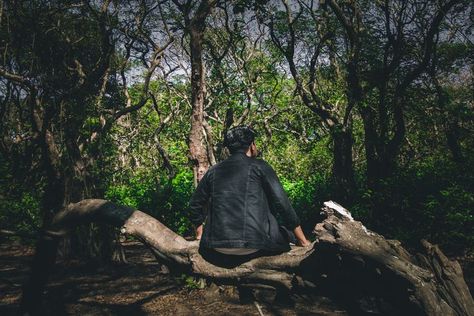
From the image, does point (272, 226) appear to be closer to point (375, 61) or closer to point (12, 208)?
point (12, 208)

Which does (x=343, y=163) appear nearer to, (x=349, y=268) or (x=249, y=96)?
(x=249, y=96)

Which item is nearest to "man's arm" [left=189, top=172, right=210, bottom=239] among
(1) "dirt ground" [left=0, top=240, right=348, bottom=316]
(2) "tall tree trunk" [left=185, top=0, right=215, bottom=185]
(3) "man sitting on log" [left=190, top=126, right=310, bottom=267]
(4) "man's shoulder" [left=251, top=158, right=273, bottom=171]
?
(3) "man sitting on log" [left=190, top=126, right=310, bottom=267]

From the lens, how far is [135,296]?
756 centimetres

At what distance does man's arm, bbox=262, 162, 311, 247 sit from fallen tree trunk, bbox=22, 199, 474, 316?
16 centimetres

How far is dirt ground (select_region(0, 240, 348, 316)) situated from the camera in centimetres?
654

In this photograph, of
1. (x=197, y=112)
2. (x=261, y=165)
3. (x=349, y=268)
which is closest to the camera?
(x=349, y=268)

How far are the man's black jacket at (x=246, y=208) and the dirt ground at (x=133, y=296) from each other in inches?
94.2

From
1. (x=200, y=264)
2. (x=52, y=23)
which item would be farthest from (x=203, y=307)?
(x=52, y=23)

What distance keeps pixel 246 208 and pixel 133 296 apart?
5.21 metres

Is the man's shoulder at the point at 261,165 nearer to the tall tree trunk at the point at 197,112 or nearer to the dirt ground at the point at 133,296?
the dirt ground at the point at 133,296

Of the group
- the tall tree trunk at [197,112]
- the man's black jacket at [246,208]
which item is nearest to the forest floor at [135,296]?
the tall tree trunk at [197,112]

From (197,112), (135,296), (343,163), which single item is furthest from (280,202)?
(343,163)

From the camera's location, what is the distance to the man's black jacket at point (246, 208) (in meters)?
3.25

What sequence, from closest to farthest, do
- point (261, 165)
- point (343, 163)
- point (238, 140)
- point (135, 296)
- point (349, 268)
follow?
1. point (349, 268)
2. point (261, 165)
3. point (238, 140)
4. point (135, 296)
5. point (343, 163)
